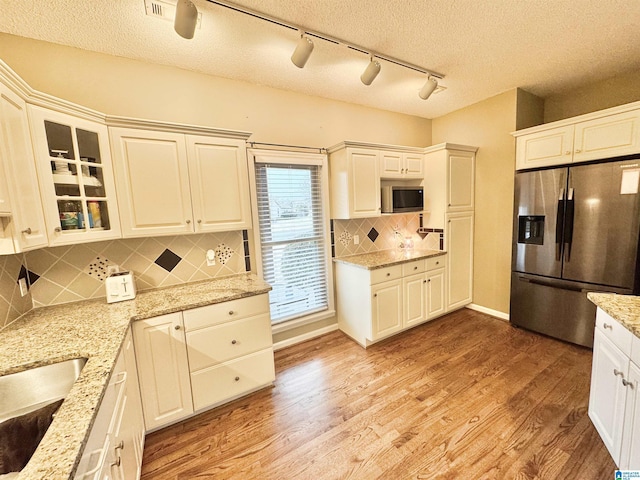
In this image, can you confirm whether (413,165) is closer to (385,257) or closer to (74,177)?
(385,257)

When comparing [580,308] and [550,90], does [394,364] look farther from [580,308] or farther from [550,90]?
[550,90]

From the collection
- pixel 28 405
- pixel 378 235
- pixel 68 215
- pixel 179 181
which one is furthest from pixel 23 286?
pixel 378 235

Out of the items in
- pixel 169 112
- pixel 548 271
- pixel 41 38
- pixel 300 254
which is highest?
pixel 41 38

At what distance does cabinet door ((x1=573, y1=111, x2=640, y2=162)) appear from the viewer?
220cm

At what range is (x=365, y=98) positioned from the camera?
2996 millimetres

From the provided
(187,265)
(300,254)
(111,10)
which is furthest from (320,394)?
(111,10)

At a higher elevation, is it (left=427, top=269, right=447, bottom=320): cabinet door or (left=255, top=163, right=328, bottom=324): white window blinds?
(left=255, top=163, right=328, bottom=324): white window blinds

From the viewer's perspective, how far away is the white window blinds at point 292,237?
2.66 m

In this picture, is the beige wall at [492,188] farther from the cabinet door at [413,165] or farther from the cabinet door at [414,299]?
the cabinet door at [414,299]

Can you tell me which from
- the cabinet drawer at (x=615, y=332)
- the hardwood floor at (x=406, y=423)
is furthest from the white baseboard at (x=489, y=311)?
the cabinet drawer at (x=615, y=332)

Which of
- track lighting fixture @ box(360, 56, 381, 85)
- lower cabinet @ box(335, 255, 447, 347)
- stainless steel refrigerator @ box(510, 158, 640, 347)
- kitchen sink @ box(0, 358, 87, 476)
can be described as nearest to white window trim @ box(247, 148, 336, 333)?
lower cabinet @ box(335, 255, 447, 347)

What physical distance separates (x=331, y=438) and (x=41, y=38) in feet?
10.8

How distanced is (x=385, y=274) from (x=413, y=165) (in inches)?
56.6

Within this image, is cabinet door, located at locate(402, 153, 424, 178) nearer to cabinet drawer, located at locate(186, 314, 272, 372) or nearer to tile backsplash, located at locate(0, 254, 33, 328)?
cabinet drawer, located at locate(186, 314, 272, 372)
